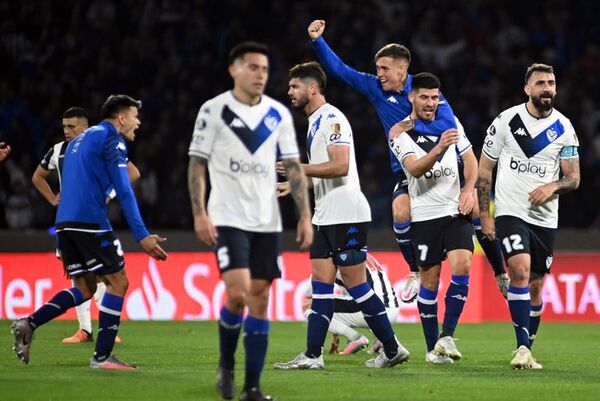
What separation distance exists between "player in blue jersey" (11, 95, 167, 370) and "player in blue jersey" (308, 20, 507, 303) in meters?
2.21

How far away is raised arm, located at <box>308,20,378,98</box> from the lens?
11.1 metres

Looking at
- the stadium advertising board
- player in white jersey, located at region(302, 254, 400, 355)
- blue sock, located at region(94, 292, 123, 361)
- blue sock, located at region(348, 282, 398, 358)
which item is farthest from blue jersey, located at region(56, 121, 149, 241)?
the stadium advertising board

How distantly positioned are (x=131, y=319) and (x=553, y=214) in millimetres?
8039

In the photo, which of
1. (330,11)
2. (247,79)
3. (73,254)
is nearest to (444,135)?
(247,79)

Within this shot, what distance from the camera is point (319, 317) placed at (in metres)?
9.82

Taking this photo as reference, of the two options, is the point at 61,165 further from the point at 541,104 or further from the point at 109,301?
the point at 541,104

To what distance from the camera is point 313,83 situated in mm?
9875

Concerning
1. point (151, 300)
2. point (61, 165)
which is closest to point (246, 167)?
point (61, 165)

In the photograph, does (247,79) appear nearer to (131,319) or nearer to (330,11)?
(131,319)

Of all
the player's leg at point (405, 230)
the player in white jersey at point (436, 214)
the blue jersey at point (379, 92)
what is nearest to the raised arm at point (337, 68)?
the blue jersey at point (379, 92)

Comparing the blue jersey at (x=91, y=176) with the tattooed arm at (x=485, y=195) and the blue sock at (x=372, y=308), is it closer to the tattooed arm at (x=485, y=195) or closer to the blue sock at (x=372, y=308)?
the blue sock at (x=372, y=308)

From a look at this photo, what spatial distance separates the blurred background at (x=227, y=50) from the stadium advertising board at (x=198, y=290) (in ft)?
7.99

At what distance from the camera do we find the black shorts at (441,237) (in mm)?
10375

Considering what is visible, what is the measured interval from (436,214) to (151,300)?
7460mm
